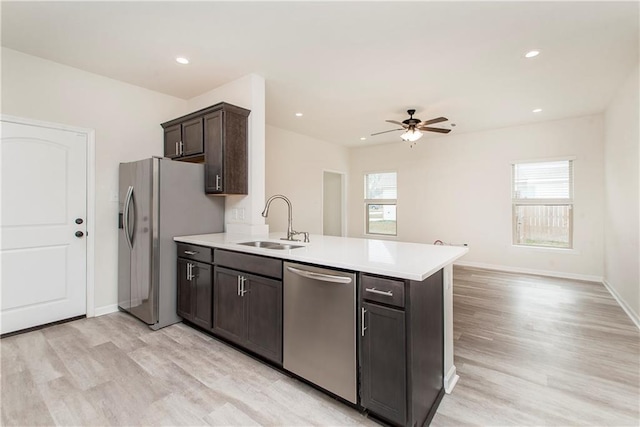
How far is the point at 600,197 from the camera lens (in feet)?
15.5

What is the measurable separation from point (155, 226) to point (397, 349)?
8.00 ft

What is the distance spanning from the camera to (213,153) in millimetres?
3188

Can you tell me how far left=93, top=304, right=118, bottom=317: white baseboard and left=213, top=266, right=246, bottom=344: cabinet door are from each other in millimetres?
1611

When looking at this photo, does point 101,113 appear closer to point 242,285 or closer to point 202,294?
point 202,294

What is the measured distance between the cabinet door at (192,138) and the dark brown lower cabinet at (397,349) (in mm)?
2600

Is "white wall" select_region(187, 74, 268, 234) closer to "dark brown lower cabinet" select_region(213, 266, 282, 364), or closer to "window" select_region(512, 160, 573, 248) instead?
"dark brown lower cabinet" select_region(213, 266, 282, 364)

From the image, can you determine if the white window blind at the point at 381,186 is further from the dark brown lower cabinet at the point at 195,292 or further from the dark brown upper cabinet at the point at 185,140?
the dark brown lower cabinet at the point at 195,292

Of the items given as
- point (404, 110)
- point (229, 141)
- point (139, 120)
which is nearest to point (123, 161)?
point (139, 120)

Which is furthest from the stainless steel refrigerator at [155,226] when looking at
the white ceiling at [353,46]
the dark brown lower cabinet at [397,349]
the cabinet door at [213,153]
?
the dark brown lower cabinet at [397,349]

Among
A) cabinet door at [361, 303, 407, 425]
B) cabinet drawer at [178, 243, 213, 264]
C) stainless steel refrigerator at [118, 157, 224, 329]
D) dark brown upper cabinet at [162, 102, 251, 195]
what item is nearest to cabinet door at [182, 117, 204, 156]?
dark brown upper cabinet at [162, 102, 251, 195]

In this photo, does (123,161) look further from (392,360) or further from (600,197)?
(600,197)

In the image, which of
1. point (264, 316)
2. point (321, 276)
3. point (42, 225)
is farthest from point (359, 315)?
point (42, 225)

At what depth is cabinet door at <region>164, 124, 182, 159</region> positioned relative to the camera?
359 cm

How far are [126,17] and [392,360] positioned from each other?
9.97 ft
